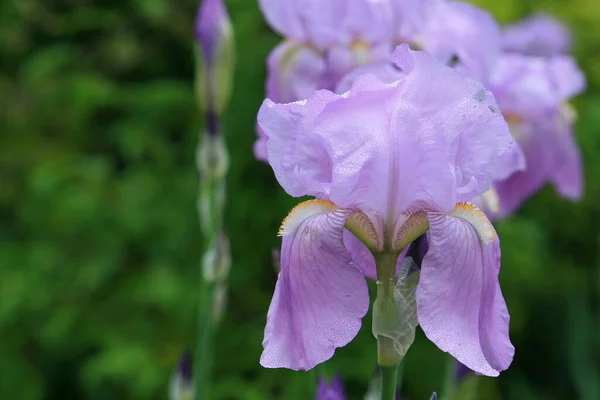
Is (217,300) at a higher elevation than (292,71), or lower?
lower

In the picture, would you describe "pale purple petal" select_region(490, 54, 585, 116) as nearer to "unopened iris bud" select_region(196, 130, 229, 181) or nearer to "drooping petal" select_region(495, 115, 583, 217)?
"drooping petal" select_region(495, 115, 583, 217)

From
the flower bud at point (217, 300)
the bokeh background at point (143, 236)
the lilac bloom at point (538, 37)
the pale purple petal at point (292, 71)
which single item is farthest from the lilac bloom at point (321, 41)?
the lilac bloom at point (538, 37)

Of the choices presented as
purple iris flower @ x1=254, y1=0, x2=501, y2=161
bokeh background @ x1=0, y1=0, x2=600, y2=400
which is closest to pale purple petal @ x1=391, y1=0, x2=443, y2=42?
purple iris flower @ x1=254, y1=0, x2=501, y2=161

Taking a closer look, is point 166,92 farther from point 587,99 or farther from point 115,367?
point 587,99

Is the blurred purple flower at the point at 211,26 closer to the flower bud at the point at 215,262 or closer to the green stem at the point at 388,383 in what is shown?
the flower bud at the point at 215,262

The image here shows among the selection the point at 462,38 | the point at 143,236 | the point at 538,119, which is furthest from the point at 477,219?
the point at 143,236

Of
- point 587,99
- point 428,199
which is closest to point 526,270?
point 587,99

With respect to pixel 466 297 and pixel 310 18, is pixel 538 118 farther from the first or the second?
pixel 466 297
